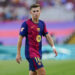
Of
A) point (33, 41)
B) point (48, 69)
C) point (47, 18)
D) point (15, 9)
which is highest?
point (33, 41)

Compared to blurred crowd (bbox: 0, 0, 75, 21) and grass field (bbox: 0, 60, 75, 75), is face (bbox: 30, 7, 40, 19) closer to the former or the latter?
grass field (bbox: 0, 60, 75, 75)

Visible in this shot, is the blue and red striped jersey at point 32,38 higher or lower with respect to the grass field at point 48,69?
higher

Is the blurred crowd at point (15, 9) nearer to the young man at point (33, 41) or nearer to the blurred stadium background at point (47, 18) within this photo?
the blurred stadium background at point (47, 18)

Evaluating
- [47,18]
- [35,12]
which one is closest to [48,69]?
[35,12]

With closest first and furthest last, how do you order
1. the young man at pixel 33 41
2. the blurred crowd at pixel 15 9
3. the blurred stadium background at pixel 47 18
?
the young man at pixel 33 41 → the blurred stadium background at pixel 47 18 → the blurred crowd at pixel 15 9

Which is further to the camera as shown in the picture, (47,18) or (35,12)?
(47,18)

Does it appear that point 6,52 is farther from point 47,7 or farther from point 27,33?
point 27,33

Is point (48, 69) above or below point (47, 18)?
below

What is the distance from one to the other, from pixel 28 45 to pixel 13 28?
17.5 meters

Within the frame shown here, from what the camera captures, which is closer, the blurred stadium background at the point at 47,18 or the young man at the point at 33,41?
the young man at the point at 33,41

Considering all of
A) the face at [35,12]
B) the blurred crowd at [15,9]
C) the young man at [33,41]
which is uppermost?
the face at [35,12]

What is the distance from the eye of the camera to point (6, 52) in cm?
1752

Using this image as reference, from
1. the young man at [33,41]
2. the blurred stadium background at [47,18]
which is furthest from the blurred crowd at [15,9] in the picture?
the young man at [33,41]

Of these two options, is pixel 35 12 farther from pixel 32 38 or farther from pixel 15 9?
pixel 15 9
